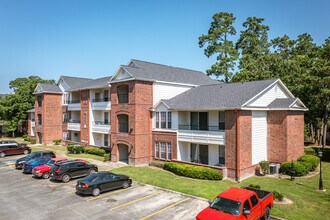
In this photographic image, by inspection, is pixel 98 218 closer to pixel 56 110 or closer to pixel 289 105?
pixel 289 105

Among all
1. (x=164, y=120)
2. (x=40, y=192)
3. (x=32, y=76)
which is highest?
(x=32, y=76)

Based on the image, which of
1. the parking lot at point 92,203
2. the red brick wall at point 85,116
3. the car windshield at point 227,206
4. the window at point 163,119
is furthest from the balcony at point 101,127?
the car windshield at point 227,206

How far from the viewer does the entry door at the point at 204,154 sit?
25.8 metres

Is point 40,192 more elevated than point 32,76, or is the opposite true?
point 32,76

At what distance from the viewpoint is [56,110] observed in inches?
1826

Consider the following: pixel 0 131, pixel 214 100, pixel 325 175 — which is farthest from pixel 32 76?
pixel 325 175

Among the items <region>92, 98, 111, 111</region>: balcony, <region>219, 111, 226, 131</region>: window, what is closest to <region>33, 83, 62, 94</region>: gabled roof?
<region>92, 98, 111, 111</region>: balcony

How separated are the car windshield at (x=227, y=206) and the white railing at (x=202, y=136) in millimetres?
10897

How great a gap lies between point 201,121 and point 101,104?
1655 cm

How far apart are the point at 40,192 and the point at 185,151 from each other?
47.2 feet

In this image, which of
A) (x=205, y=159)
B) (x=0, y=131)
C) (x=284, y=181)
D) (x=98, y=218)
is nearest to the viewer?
(x=98, y=218)

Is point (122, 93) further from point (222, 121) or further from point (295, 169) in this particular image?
point (295, 169)

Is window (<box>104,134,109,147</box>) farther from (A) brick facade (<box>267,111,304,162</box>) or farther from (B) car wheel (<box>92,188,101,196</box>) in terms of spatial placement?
(A) brick facade (<box>267,111,304,162</box>)

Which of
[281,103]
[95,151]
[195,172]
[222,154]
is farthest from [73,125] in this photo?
[281,103]
